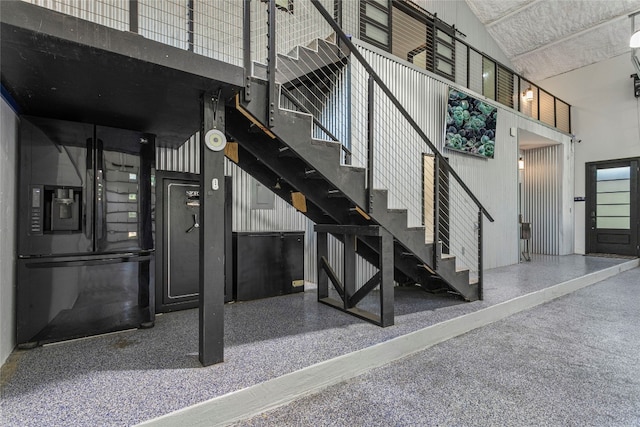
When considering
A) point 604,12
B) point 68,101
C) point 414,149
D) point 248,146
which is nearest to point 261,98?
point 248,146

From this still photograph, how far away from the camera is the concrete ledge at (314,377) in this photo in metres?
1.95

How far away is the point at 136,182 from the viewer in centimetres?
328

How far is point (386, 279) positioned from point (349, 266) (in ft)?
1.84

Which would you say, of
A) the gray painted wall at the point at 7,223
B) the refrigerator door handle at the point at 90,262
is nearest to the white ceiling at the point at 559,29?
the refrigerator door handle at the point at 90,262

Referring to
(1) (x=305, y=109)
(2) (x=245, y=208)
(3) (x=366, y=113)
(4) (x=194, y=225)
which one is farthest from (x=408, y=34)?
(4) (x=194, y=225)

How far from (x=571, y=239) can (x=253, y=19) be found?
34.1 ft

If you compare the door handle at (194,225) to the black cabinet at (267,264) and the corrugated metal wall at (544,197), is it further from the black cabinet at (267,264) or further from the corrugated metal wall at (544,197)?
the corrugated metal wall at (544,197)

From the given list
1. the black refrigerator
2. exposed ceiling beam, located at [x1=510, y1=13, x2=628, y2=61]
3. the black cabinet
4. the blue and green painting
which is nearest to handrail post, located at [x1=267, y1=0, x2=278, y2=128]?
the black refrigerator

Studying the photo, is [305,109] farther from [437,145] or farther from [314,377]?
[437,145]

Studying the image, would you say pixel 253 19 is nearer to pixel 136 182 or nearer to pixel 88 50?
pixel 136 182

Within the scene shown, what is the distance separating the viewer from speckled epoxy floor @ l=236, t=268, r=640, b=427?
2.08 m

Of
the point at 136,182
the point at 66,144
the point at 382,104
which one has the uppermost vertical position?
the point at 382,104

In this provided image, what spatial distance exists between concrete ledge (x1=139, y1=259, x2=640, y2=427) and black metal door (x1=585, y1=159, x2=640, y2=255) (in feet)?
25.1

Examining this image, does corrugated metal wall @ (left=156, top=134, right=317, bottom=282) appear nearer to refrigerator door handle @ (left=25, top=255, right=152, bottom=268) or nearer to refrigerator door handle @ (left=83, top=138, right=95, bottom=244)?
refrigerator door handle @ (left=83, top=138, right=95, bottom=244)
